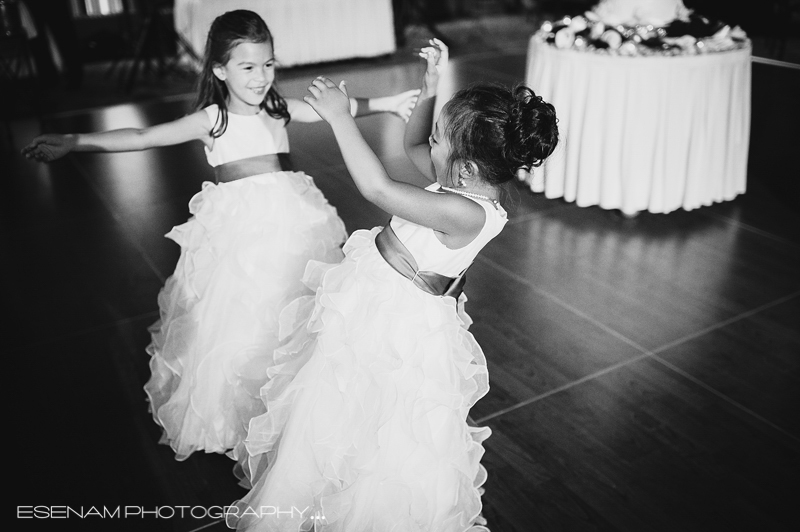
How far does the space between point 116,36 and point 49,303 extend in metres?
5.77

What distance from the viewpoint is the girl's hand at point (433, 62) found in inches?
69.2

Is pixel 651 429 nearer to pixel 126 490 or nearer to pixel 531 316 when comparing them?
pixel 531 316

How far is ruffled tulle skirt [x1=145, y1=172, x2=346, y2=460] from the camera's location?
2.08 meters

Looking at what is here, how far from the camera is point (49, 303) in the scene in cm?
311

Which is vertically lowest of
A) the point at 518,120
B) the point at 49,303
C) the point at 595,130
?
the point at 49,303

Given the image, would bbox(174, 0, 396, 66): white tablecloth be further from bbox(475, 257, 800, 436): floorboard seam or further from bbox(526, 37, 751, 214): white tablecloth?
bbox(475, 257, 800, 436): floorboard seam

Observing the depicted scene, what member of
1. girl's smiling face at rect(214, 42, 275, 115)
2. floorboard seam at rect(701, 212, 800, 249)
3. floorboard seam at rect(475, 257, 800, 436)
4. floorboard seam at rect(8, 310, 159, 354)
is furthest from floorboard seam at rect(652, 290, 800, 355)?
floorboard seam at rect(8, 310, 159, 354)

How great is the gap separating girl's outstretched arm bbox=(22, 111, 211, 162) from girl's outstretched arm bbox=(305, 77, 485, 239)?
709mm

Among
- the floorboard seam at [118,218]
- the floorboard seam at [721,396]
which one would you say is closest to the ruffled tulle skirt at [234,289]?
the floorboard seam at [118,218]

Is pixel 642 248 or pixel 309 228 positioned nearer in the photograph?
pixel 309 228

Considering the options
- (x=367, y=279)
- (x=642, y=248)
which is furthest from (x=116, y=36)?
(x=367, y=279)

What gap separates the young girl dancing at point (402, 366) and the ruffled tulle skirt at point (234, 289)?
0.85 feet

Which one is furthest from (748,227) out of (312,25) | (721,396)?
(312,25)

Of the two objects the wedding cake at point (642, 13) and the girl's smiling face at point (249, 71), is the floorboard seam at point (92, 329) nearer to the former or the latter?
the girl's smiling face at point (249, 71)
